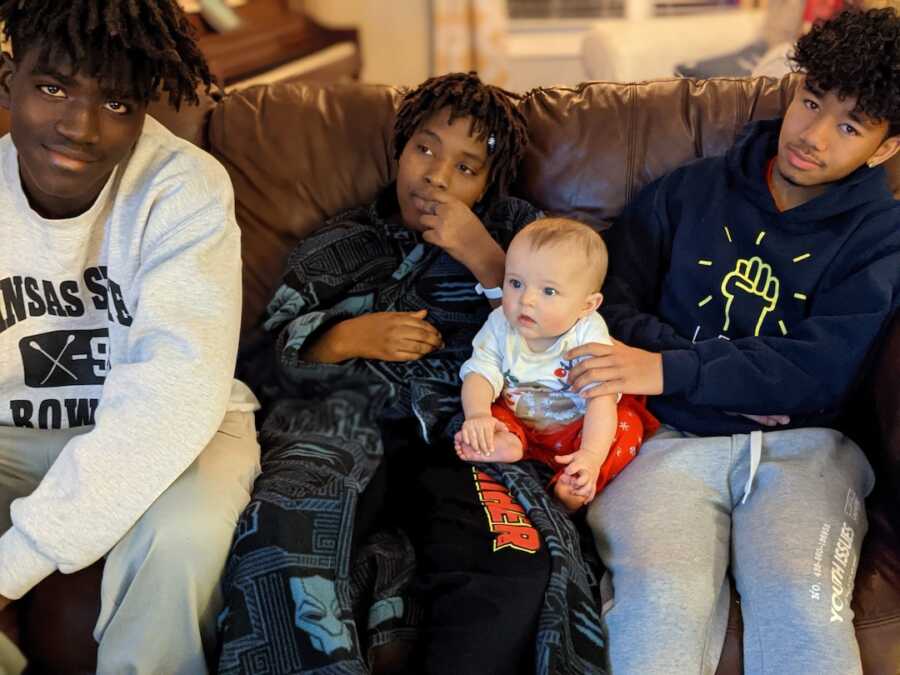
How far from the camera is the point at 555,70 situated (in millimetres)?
3840

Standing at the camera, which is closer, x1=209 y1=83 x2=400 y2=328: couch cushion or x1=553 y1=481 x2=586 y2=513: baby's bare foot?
x1=553 y1=481 x2=586 y2=513: baby's bare foot

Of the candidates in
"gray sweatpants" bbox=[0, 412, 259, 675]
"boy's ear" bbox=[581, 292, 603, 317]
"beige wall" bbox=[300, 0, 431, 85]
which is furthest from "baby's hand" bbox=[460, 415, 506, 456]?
"beige wall" bbox=[300, 0, 431, 85]

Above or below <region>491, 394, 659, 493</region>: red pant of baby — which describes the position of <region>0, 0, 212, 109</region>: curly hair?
above

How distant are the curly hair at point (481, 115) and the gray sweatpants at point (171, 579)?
0.77 m

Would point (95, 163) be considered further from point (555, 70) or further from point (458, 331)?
point (555, 70)

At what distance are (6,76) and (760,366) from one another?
1.33 m

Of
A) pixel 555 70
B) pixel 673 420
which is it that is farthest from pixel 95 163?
pixel 555 70

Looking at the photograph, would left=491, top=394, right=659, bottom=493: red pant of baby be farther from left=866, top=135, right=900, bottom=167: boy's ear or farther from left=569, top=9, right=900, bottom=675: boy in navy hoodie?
left=866, top=135, right=900, bottom=167: boy's ear

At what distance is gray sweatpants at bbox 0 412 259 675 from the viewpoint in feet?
4.13

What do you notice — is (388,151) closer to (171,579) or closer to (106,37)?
(106,37)

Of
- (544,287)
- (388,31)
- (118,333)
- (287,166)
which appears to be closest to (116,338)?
(118,333)

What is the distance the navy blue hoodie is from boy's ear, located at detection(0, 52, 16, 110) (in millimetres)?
1056

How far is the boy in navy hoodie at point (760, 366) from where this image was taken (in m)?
1.33

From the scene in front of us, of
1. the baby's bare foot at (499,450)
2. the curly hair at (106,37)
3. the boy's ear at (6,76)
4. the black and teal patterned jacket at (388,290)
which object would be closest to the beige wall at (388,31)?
the black and teal patterned jacket at (388,290)
